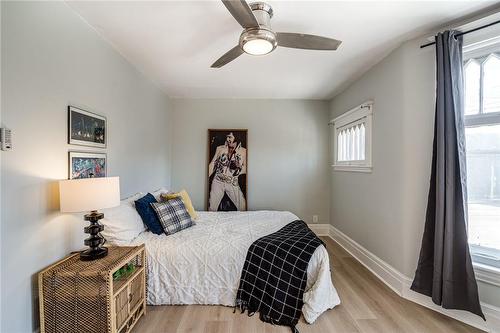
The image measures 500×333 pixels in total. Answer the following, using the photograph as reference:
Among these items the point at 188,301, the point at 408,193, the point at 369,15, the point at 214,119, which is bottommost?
the point at 188,301

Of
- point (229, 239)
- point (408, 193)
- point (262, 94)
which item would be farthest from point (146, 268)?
point (262, 94)

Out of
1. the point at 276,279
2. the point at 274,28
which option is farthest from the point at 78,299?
the point at 274,28

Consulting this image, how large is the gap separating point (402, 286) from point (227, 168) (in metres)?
2.90

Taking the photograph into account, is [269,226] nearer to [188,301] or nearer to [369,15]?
[188,301]

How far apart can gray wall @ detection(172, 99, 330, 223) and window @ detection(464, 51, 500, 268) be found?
2.32 metres

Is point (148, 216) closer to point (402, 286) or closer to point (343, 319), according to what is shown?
point (343, 319)

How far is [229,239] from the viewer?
223cm

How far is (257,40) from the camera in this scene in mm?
1579

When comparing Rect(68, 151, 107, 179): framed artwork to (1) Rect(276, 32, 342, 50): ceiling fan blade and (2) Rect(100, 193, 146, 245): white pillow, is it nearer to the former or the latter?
(2) Rect(100, 193, 146, 245): white pillow

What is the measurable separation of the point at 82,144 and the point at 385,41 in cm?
287

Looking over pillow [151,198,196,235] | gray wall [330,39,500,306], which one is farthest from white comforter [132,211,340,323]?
gray wall [330,39,500,306]

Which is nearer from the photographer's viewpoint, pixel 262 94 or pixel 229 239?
pixel 229 239

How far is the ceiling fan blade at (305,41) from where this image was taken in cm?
167

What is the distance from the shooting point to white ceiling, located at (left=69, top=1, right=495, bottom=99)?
1723 mm
